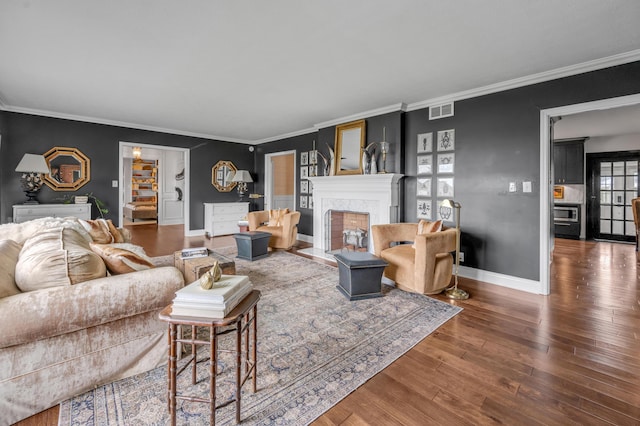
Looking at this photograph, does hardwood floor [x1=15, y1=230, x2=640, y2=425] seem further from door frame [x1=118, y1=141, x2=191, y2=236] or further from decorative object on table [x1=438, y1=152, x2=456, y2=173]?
door frame [x1=118, y1=141, x2=191, y2=236]

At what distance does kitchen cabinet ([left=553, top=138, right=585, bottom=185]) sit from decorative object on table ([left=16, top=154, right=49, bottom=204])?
10.5m

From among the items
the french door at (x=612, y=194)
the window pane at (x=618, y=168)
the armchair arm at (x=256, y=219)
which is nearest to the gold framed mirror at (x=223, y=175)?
the armchair arm at (x=256, y=219)

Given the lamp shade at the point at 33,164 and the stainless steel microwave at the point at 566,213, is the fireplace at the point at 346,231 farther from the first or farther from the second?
the stainless steel microwave at the point at 566,213

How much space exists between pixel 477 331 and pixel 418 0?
100 inches

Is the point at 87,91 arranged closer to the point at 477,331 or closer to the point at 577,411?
the point at 477,331

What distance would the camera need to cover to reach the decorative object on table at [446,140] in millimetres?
3986

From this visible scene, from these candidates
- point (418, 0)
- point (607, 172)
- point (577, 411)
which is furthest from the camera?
point (607, 172)

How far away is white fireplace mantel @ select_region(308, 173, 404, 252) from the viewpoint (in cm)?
443

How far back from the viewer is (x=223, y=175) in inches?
291

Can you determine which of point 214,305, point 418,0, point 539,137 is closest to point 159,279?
point 214,305

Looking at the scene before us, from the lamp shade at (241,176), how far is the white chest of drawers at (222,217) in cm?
60

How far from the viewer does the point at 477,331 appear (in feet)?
7.81

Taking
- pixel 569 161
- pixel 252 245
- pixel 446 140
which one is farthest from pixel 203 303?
pixel 569 161

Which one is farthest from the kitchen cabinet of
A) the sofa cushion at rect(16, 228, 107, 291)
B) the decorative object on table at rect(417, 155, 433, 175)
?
the sofa cushion at rect(16, 228, 107, 291)
